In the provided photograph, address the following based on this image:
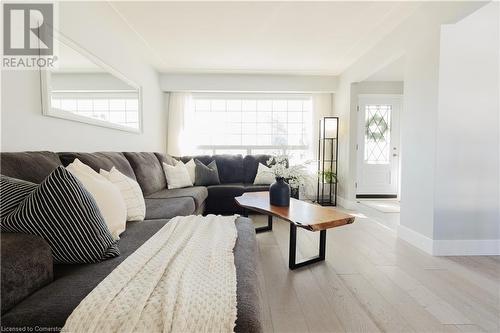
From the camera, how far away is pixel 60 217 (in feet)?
3.14

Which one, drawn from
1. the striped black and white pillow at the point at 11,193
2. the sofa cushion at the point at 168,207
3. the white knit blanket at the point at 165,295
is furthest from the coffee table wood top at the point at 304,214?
the striped black and white pillow at the point at 11,193

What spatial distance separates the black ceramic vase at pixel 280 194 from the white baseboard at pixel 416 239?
1390mm

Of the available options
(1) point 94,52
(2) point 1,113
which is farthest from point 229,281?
(1) point 94,52

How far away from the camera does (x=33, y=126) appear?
1.82 m

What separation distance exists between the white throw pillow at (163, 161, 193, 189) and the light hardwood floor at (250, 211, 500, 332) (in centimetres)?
158

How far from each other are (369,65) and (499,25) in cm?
141

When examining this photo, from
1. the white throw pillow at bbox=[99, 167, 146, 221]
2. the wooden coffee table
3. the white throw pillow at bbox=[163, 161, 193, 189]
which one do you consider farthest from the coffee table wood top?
the white throw pillow at bbox=[163, 161, 193, 189]

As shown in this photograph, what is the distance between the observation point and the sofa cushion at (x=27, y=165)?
1.29 meters

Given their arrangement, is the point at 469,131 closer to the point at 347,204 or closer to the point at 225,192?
the point at 347,204

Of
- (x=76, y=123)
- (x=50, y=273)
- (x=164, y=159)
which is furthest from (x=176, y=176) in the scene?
(x=50, y=273)

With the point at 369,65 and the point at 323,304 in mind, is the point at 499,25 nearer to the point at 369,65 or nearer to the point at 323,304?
the point at 369,65

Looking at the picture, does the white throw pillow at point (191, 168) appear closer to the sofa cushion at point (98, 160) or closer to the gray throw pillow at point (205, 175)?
the gray throw pillow at point (205, 175)

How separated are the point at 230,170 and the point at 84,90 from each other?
7.89ft

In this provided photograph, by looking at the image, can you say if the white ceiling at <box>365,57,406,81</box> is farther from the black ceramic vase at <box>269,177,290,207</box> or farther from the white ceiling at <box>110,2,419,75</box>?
the black ceramic vase at <box>269,177,290,207</box>
